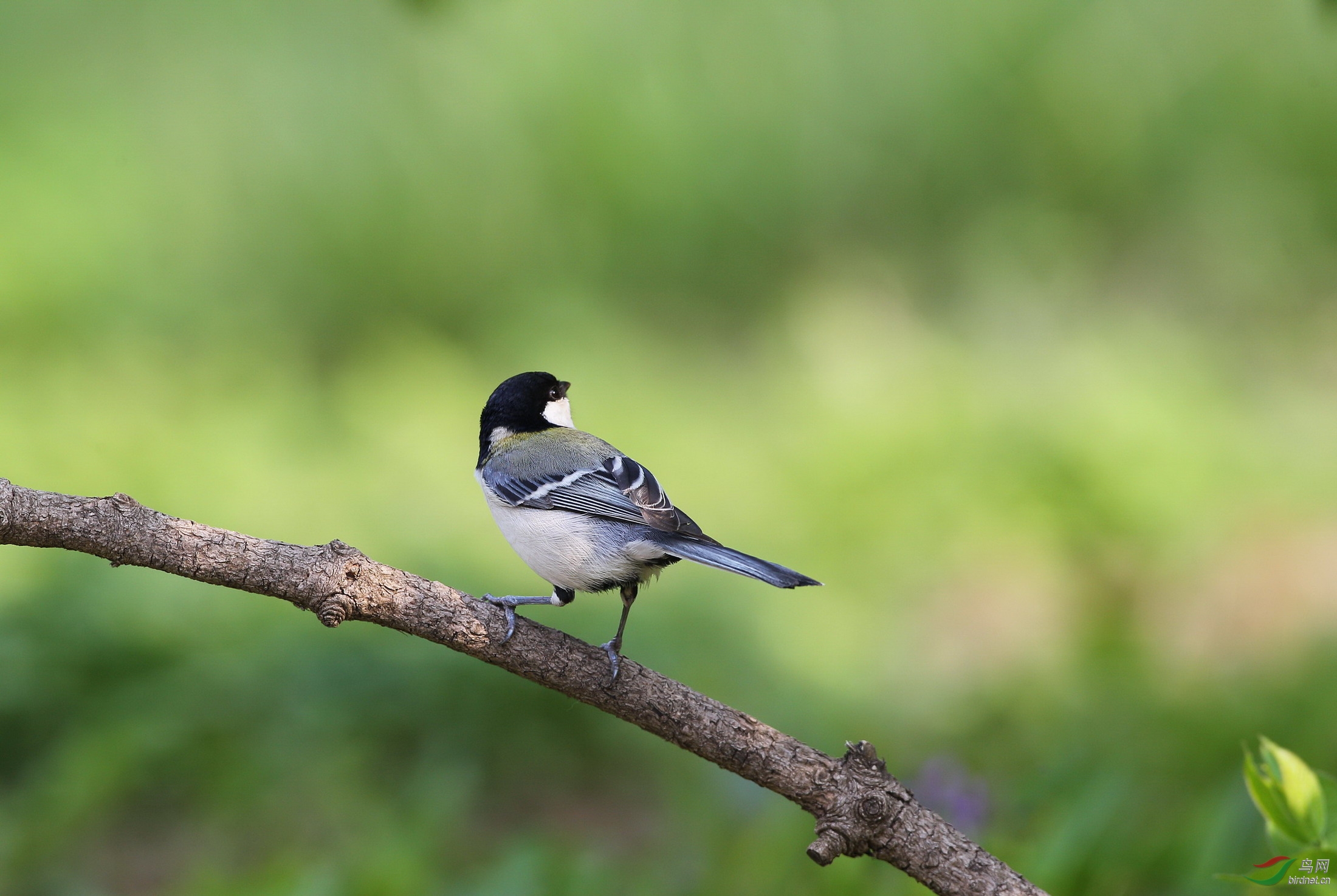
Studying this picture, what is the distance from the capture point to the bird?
2.08m

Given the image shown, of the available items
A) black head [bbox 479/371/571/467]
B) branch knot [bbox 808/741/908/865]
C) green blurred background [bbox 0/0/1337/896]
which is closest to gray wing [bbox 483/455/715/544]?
black head [bbox 479/371/571/467]

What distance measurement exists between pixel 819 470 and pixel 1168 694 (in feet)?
6.89

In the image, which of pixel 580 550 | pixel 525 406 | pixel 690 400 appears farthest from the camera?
pixel 690 400

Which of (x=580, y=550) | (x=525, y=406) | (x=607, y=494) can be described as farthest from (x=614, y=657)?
(x=525, y=406)

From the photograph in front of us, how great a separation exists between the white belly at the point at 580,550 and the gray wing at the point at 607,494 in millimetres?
28

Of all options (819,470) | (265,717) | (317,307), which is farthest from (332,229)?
(265,717)

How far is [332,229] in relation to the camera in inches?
281

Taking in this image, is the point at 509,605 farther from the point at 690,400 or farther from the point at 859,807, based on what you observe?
the point at 690,400

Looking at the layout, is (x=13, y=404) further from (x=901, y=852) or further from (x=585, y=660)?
(x=901, y=852)

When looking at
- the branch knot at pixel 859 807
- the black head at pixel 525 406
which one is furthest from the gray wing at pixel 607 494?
the branch knot at pixel 859 807

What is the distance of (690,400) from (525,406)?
402 centimetres

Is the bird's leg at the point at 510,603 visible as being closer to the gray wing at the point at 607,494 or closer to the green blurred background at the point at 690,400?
the gray wing at the point at 607,494

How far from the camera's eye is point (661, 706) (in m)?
1.96

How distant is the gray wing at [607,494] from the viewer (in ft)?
→ 6.93
